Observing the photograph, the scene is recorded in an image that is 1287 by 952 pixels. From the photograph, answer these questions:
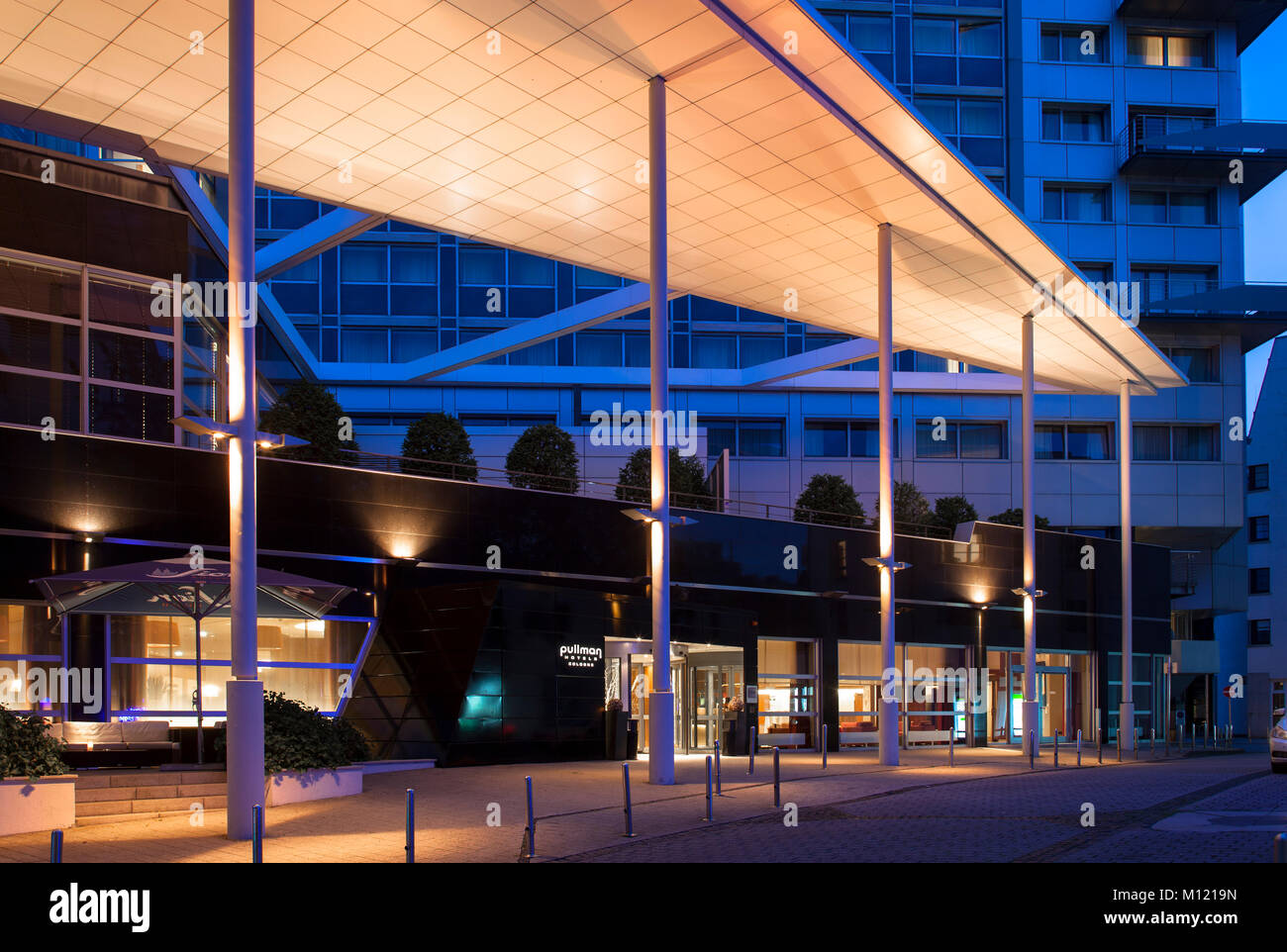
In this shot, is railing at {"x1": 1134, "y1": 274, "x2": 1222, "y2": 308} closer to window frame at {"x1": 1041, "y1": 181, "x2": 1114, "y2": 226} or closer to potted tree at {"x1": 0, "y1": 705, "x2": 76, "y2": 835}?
window frame at {"x1": 1041, "y1": 181, "x2": 1114, "y2": 226}

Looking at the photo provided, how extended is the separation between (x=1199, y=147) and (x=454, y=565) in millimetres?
36901

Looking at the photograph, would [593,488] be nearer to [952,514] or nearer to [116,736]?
[952,514]

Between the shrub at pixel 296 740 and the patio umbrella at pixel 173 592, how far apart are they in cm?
107

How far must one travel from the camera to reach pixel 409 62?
19594mm

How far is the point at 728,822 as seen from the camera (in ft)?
45.2

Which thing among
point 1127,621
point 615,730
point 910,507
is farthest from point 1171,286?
point 615,730

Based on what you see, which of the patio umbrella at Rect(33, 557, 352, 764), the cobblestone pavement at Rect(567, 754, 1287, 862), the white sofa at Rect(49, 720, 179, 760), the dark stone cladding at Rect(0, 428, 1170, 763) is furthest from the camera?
the dark stone cladding at Rect(0, 428, 1170, 763)

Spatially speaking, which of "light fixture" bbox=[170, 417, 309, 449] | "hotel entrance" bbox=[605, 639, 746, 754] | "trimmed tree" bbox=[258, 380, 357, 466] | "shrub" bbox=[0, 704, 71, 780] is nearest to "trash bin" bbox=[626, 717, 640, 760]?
"hotel entrance" bbox=[605, 639, 746, 754]

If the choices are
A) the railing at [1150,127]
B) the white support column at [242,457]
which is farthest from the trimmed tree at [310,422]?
the railing at [1150,127]

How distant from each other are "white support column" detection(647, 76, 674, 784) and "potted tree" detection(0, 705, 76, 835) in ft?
26.7

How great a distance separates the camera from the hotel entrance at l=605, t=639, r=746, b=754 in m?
25.7

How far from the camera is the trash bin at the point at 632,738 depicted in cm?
2375
